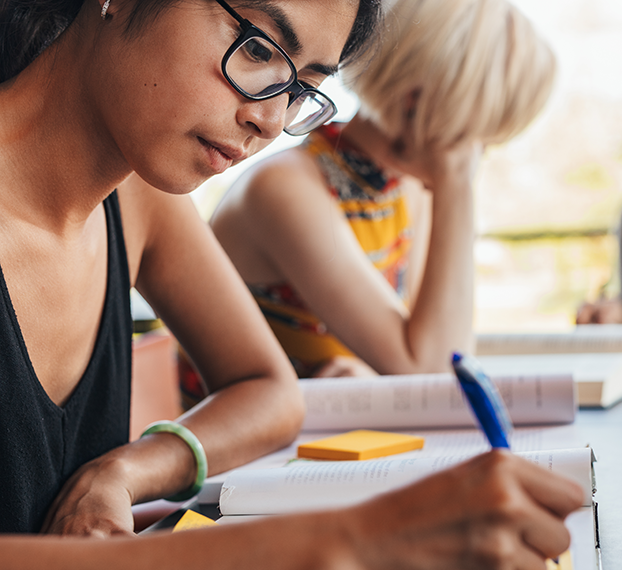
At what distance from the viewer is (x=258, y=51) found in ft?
2.04

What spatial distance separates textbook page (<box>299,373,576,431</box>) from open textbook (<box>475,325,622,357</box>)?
1.85 feet

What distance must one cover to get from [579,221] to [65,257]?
846 centimetres

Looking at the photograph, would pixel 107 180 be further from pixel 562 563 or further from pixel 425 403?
pixel 562 563

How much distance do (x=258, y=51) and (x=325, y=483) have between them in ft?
1.27

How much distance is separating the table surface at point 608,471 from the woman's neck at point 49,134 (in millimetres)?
573

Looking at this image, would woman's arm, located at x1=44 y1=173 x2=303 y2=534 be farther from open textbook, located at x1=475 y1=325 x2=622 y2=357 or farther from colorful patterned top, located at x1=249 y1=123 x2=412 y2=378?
open textbook, located at x1=475 y1=325 x2=622 y2=357

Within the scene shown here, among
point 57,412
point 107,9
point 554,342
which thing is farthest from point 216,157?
point 554,342

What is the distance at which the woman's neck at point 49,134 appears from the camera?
2.19 feet

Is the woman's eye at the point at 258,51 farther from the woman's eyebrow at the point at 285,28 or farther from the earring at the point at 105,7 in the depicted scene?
the earring at the point at 105,7

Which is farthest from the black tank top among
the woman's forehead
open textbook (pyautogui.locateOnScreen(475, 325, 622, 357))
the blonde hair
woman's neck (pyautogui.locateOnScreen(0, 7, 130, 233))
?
open textbook (pyautogui.locateOnScreen(475, 325, 622, 357))

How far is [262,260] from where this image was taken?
1.35 metres

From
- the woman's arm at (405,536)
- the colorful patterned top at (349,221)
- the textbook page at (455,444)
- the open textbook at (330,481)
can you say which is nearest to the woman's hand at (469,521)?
the woman's arm at (405,536)

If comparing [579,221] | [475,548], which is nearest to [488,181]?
[579,221]

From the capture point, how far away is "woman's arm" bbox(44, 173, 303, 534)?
78 centimetres
